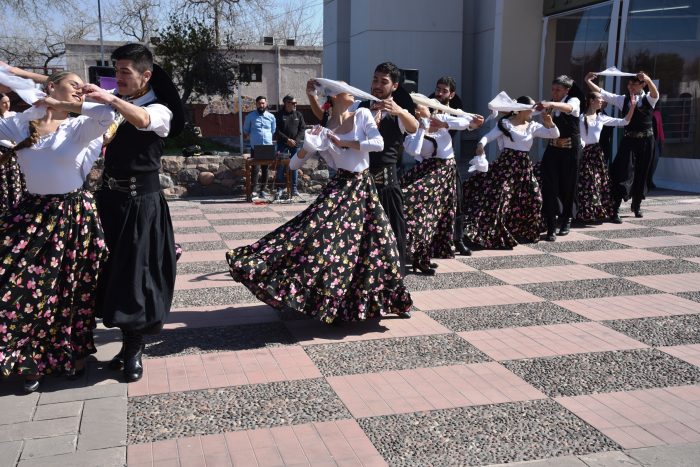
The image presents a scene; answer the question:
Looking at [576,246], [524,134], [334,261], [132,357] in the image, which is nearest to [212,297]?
[334,261]

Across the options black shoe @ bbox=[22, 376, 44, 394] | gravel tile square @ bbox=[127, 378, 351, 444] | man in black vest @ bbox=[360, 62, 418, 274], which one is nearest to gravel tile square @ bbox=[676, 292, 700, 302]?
man in black vest @ bbox=[360, 62, 418, 274]

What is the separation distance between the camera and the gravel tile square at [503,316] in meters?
5.31

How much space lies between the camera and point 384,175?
5.71 meters

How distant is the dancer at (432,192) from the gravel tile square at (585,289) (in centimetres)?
106

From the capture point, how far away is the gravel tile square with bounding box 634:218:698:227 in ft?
33.1

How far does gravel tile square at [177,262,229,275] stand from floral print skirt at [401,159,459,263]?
1.87 meters

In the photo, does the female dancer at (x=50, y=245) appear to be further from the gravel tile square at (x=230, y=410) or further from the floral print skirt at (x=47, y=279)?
the gravel tile square at (x=230, y=410)

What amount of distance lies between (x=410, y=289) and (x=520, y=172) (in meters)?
2.68

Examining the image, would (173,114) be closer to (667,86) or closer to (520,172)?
(520,172)

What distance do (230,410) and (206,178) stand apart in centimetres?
1046

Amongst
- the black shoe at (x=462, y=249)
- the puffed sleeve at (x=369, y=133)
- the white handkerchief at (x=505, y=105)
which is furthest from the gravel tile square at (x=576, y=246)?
the puffed sleeve at (x=369, y=133)

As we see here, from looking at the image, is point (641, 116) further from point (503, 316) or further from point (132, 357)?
point (132, 357)

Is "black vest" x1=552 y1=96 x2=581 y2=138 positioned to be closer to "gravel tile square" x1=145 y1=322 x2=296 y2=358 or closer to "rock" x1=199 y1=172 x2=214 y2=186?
"gravel tile square" x1=145 y1=322 x2=296 y2=358

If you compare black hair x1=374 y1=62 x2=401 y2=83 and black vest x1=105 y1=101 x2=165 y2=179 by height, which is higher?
black hair x1=374 y1=62 x2=401 y2=83
